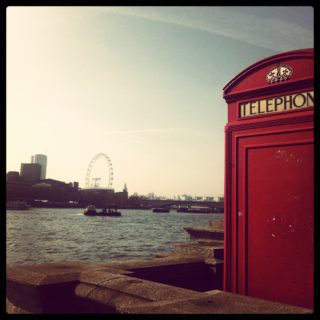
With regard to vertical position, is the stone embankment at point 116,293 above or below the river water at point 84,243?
above

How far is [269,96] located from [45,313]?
299 centimetres

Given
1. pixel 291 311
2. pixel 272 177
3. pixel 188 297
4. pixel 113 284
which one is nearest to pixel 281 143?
pixel 272 177

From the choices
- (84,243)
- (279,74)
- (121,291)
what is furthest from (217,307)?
(84,243)

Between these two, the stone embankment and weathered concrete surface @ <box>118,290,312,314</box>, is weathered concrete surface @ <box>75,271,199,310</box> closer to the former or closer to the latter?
the stone embankment

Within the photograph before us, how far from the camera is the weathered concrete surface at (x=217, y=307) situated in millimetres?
2533

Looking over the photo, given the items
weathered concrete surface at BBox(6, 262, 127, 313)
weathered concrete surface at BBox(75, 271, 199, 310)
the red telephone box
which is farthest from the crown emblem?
weathered concrete surface at BBox(6, 262, 127, 313)

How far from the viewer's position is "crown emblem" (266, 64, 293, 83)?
3.12 m

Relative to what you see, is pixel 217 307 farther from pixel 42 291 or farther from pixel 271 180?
pixel 42 291

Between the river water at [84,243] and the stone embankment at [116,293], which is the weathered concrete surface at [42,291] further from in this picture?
the river water at [84,243]

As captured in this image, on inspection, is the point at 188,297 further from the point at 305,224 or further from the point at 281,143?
the point at 281,143

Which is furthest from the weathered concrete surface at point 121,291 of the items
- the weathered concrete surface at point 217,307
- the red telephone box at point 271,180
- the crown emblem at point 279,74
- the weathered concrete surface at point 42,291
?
the crown emblem at point 279,74

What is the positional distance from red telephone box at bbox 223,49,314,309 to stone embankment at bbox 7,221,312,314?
28cm

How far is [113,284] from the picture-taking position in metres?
3.59

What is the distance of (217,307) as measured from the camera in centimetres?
265
